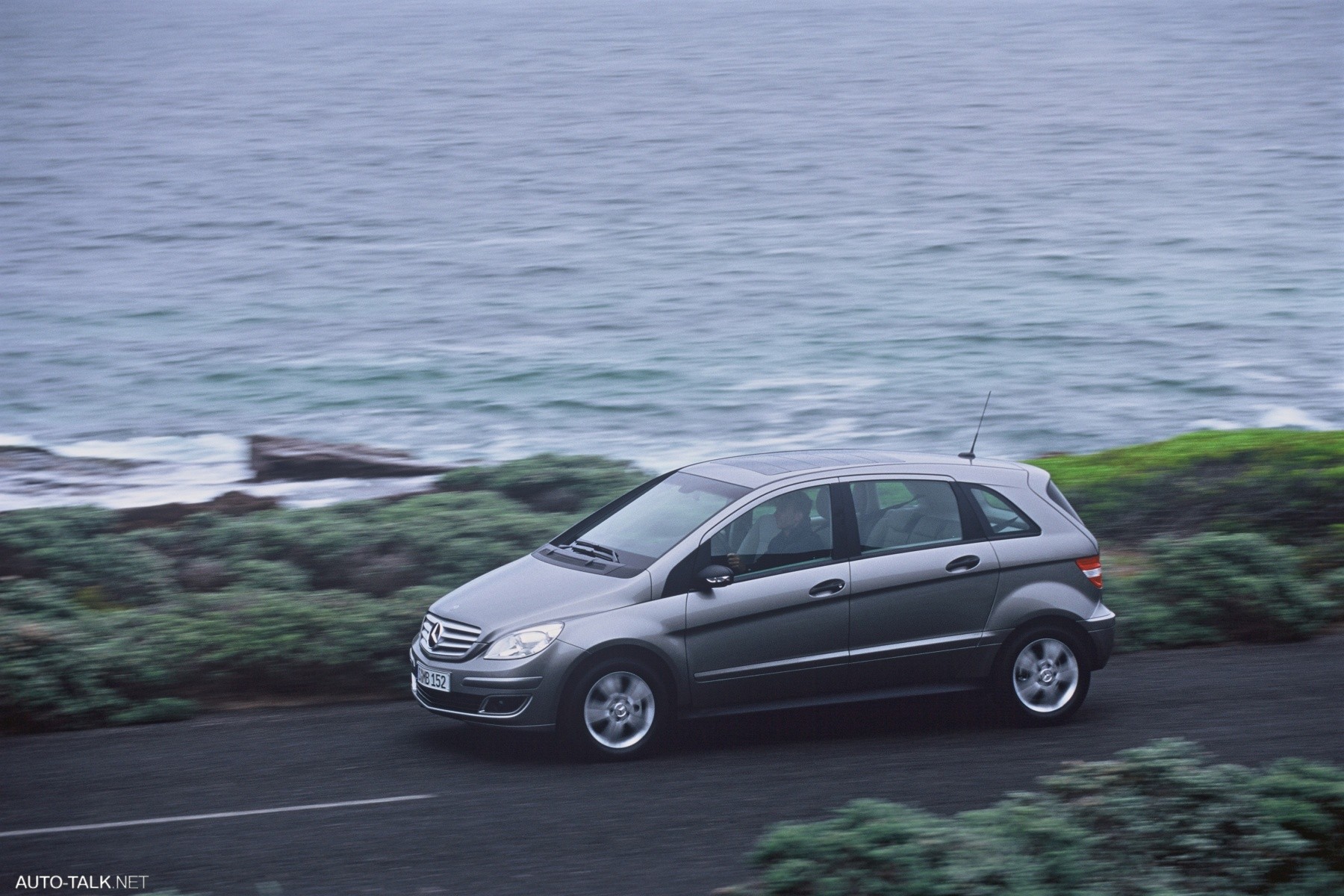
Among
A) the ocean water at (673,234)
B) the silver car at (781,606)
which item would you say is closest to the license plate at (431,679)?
the silver car at (781,606)

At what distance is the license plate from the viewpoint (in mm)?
7961

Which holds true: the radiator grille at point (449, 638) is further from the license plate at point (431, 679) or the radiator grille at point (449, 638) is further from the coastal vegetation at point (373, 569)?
the coastal vegetation at point (373, 569)

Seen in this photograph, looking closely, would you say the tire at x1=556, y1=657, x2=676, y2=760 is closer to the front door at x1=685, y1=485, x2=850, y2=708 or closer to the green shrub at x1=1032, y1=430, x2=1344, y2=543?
the front door at x1=685, y1=485, x2=850, y2=708

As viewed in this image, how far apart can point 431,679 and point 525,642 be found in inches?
28.3

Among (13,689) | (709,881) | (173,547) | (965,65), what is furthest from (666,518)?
(965,65)

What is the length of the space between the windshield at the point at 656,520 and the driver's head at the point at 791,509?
24cm

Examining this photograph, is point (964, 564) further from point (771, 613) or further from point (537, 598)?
point (537, 598)

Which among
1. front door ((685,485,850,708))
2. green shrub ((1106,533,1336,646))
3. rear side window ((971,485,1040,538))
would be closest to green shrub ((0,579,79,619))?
front door ((685,485,850,708))

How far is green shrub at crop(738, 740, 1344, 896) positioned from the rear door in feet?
7.76

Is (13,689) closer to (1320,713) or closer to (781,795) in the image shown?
(781,795)

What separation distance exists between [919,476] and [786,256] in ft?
111

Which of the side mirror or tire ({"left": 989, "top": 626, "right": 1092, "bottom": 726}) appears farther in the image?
tire ({"left": 989, "top": 626, "right": 1092, "bottom": 726})

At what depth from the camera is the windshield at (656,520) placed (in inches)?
326

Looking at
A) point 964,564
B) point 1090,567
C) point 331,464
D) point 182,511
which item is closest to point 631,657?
point 964,564
